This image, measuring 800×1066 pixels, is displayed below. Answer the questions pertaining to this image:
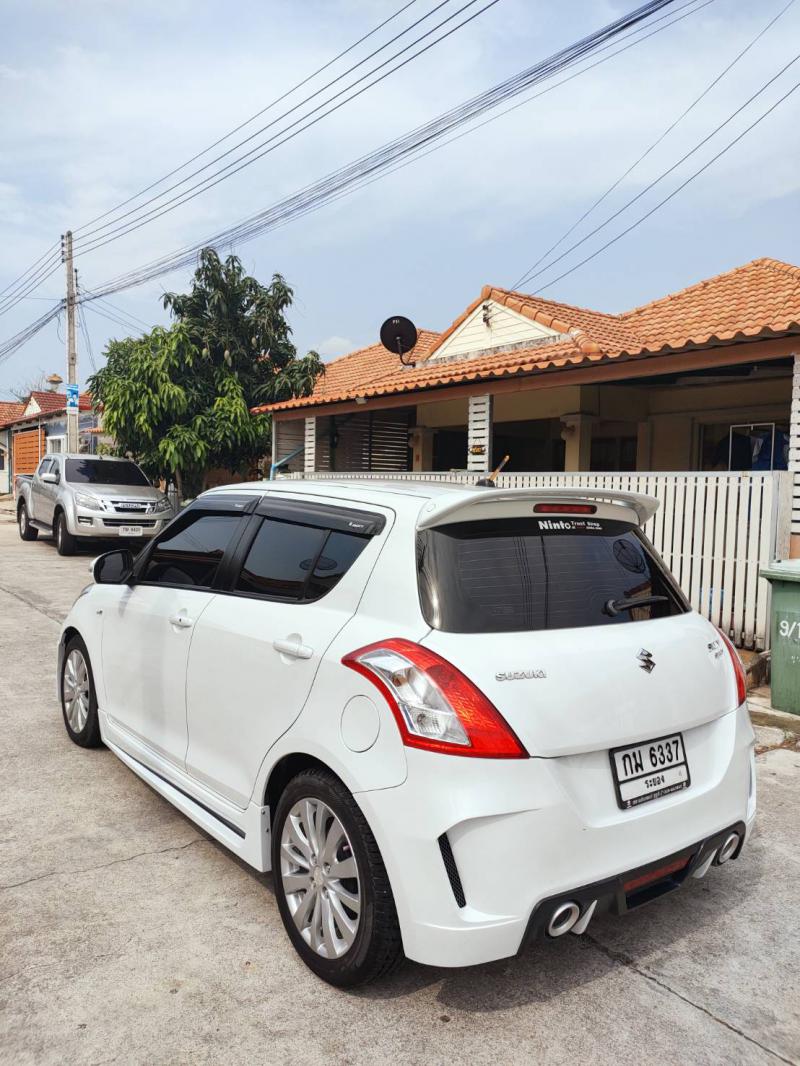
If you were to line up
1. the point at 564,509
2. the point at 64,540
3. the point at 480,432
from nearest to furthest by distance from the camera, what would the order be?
the point at 564,509
the point at 480,432
the point at 64,540

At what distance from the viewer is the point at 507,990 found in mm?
2461

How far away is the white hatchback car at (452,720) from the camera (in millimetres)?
2139

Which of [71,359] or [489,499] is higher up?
[71,359]

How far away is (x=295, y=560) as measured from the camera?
2916 mm

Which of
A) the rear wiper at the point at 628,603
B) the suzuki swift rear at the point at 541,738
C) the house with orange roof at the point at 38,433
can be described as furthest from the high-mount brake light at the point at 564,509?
the house with orange roof at the point at 38,433

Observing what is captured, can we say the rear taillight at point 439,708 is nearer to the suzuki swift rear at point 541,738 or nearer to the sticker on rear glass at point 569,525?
the suzuki swift rear at point 541,738

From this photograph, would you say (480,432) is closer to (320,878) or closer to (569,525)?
(569,525)

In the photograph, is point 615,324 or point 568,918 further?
point 615,324

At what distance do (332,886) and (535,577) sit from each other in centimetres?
115

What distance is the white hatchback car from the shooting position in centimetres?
214

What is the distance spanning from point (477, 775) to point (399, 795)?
0.22 m

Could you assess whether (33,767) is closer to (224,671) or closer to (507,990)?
(224,671)

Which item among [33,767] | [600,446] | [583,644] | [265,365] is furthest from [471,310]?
[583,644]

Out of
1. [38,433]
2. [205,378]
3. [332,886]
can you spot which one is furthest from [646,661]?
[38,433]
